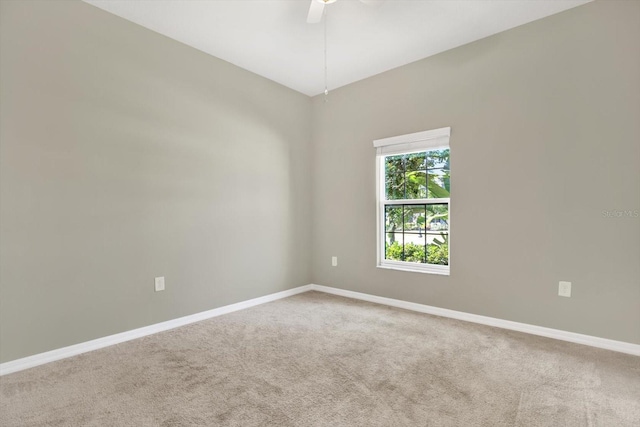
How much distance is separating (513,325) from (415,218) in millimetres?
1334

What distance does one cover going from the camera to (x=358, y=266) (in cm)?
389

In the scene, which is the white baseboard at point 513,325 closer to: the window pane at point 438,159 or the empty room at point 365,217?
the empty room at point 365,217

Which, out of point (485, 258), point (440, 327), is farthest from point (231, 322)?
point (485, 258)

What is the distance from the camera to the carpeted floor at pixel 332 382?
162 cm

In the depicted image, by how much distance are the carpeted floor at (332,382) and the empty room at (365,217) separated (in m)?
0.02

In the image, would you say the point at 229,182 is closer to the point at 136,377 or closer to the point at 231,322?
the point at 231,322

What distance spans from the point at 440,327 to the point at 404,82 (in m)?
2.52

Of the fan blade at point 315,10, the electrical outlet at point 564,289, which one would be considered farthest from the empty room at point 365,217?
the fan blade at point 315,10

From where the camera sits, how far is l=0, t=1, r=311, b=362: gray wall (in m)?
2.16

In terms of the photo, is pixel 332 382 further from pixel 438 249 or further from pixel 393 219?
pixel 393 219

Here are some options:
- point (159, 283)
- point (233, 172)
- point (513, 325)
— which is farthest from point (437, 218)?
point (159, 283)

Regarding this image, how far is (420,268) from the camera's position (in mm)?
3469

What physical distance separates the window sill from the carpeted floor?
653 mm

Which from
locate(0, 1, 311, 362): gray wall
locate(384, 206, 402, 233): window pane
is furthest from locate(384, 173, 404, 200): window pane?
locate(0, 1, 311, 362): gray wall
